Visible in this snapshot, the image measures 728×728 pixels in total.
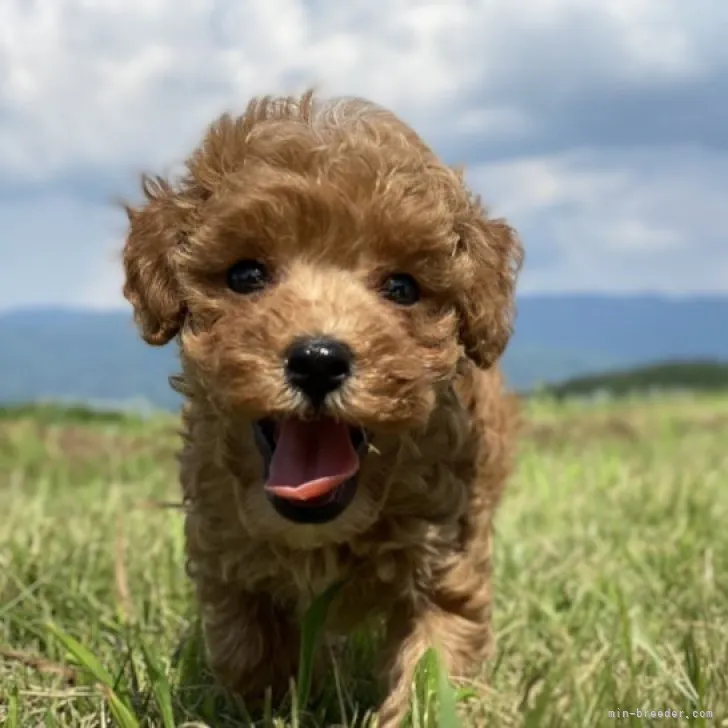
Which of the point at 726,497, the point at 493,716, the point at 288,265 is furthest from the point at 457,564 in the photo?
the point at 726,497

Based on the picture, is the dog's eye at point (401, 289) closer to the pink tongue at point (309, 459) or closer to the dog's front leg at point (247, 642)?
the pink tongue at point (309, 459)

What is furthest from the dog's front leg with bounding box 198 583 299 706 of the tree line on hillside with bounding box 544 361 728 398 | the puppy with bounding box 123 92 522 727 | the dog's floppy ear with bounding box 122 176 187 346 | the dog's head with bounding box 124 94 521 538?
the tree line on hillside with bounding box 544 361 728 398

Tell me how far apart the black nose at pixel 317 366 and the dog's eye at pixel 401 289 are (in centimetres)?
42

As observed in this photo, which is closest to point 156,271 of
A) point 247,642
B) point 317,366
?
point 317,366

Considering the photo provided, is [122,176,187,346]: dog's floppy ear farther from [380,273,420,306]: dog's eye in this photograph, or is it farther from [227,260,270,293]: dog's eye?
[380,273,420,306]: dog's eye

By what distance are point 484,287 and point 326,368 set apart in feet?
2.69

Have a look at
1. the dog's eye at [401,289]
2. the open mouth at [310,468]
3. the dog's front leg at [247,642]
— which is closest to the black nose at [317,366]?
the open mouth at [310,468]

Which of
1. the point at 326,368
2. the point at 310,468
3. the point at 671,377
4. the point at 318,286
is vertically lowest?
the point at 310,468

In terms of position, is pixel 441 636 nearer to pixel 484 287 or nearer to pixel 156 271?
pixel 484 287

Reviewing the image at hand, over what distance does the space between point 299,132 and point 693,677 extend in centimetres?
175

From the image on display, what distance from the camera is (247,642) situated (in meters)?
3.33

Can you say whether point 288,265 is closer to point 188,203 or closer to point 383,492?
point 188,203

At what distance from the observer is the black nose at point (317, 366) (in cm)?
258

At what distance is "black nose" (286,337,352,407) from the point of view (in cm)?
258
